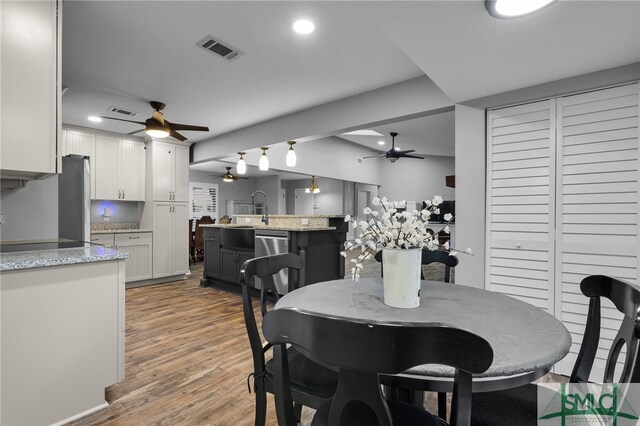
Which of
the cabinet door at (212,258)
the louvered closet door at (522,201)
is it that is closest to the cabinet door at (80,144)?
the cabinet door at (212,258)

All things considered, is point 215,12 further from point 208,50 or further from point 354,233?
point 354,233

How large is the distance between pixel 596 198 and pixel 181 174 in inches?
222

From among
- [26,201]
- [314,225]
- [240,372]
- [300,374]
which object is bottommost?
[240,372]

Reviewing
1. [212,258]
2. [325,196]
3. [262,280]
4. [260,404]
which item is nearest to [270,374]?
[260,404]

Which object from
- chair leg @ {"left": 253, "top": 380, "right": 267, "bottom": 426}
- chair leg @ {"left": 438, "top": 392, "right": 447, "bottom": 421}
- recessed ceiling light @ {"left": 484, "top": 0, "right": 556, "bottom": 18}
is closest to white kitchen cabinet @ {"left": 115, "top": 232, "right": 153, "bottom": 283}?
chair leg @ {"left": 253, "top": 380, "right": 267, "bottom": 426}

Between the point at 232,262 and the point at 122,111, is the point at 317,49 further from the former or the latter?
the point at 232,262

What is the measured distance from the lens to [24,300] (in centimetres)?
153

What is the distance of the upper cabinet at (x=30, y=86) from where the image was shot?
64.3 inches

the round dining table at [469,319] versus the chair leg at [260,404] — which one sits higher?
the round dining table at [469,319]

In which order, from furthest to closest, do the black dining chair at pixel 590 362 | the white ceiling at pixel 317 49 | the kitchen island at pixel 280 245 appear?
1. the kitchen island at pixel 280 245
2. the white ceiling at pixel 317 49
3. the black dining chair at pixel 590 362

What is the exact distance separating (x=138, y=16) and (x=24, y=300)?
1948mm

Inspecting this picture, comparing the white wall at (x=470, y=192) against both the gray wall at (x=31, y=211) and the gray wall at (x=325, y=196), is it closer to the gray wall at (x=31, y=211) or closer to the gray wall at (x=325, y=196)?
the gray wall at (x=31, y=211)

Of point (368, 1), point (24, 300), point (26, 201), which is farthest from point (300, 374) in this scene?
point (26, 201)

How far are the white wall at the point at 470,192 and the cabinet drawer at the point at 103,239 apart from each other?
4.84 m
